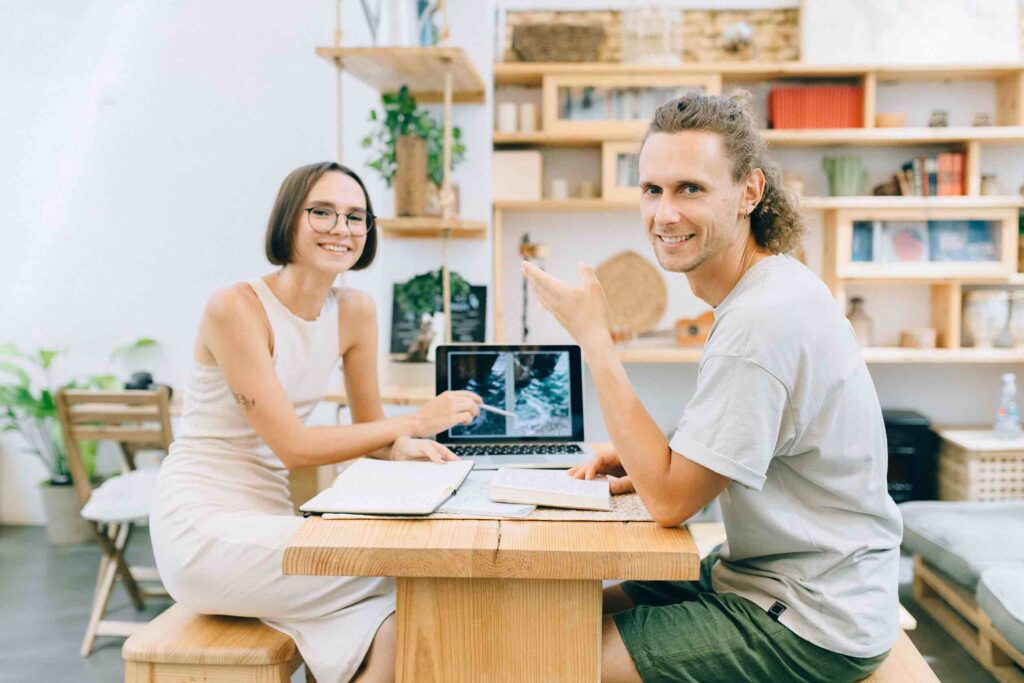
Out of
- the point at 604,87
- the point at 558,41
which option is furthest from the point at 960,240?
the point at 558,41

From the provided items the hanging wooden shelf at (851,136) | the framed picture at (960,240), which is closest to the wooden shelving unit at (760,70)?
the hanging wooden shelf at (851,136)

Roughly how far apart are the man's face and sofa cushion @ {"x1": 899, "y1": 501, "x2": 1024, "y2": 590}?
1.92 metres

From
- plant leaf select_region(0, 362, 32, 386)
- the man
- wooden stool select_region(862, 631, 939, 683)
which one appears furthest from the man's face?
plant leaf select_region(0, 362, 32, 386)

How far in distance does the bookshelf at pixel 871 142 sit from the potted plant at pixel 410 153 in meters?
1.06

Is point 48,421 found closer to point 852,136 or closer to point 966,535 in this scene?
point 966,535

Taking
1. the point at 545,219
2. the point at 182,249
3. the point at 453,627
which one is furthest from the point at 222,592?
the point at 545,219

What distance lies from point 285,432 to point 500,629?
73cm

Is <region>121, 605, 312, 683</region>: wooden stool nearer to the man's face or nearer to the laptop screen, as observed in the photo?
the laptop screen

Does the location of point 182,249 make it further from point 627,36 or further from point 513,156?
point 627,36

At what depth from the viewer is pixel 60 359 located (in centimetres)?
439

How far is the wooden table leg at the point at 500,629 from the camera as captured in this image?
136 cm

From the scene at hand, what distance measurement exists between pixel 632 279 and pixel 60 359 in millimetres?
3043

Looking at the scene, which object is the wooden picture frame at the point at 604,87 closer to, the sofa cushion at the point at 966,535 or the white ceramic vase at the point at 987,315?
the white ceramic vase at the point at 987,315

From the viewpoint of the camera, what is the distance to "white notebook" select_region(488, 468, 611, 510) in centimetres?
143
